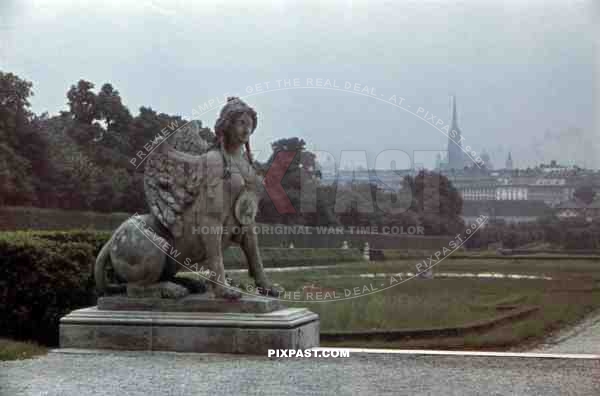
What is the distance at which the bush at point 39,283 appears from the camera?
841cm

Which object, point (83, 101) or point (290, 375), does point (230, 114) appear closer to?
point (290, 375)

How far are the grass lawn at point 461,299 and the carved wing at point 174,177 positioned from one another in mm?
2771

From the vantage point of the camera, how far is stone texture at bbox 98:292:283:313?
7055 millimetres

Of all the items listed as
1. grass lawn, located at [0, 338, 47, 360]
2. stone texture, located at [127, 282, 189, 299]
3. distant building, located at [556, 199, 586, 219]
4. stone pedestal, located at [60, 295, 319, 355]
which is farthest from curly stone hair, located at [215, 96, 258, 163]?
distant building, located at [556, 199, 586, 219]

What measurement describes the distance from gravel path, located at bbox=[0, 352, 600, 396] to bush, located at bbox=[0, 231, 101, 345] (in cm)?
156

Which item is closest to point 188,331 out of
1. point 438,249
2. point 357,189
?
point 357,189

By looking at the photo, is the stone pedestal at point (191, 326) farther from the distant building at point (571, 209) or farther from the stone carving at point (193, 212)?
the distant building at point (571, 209)

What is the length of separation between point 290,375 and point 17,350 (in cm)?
264

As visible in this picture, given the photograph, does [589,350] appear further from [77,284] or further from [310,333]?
[77,284]

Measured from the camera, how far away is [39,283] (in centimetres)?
851

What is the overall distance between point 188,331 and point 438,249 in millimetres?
8217

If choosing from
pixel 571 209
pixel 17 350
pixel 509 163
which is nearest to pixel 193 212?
pixel 17 350

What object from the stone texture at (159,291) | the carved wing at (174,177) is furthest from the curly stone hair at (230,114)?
the stone texture at (159,291)

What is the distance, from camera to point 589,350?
962cm
